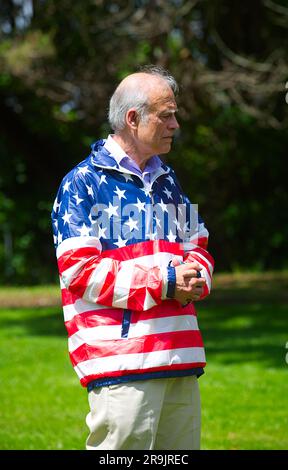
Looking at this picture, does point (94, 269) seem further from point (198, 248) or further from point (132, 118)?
point (132, 118)

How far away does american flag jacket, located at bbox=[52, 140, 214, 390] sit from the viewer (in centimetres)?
309

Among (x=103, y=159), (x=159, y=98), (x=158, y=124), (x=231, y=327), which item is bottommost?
(x=231, y=327)

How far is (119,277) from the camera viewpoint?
3098mm

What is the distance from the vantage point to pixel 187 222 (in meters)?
3.42

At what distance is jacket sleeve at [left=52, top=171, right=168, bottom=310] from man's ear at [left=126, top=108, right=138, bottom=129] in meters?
0.31

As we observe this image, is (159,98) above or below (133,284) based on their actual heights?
above

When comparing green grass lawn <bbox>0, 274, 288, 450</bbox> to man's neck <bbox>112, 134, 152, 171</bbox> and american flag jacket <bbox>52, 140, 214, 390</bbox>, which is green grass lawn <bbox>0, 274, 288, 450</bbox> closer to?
american flag jacket <bbox>52, 140, 214, 390</bbox>

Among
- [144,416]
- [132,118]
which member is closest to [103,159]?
[132,118]

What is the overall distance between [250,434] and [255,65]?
7372 millimetres

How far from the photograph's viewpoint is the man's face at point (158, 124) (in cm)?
324

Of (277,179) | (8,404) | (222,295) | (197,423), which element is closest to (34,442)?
(8,404)

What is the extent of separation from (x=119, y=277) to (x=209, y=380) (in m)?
4.64

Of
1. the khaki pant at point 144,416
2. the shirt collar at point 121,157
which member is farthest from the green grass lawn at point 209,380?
the shirt collar at point 121,157

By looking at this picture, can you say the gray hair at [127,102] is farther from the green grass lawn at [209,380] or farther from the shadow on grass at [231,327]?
the shadow on grass at [231,327]
